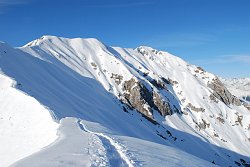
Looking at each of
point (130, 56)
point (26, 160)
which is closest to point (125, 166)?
point (26, 160)

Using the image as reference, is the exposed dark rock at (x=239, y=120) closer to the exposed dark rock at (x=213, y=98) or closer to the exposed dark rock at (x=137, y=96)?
the exposed dark rock at (x=213, y=98)

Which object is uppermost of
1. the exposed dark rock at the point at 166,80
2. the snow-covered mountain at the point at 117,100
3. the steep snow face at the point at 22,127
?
the exposed dark rock at the point at 166,80

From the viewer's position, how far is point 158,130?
132625 millimetres

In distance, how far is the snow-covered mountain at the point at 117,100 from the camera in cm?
3645

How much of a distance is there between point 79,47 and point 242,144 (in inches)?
3286

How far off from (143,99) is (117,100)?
52.7ft

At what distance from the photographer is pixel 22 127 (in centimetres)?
3275

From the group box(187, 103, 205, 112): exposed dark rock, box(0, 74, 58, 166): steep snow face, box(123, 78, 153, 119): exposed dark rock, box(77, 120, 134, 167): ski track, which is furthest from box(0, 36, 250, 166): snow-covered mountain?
box(77, 120, 134, 167): ski track

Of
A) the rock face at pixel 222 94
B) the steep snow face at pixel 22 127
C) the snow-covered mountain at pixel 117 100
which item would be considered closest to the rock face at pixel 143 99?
the snow-covered mountain at pixel 117 100

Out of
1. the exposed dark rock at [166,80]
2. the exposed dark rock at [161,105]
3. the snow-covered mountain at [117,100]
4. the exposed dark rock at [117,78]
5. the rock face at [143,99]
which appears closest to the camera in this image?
the snow-covered mountain at [117,100]

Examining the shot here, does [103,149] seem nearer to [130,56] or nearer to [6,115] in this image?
[6,115]

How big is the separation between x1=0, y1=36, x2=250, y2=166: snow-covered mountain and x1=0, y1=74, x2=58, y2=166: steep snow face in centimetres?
12

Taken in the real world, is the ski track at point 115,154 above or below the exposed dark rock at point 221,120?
below

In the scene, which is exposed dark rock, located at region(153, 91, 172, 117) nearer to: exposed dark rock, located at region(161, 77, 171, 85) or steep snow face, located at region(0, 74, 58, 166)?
exposed dark rock, located at region(161, 77, 171, 85)
